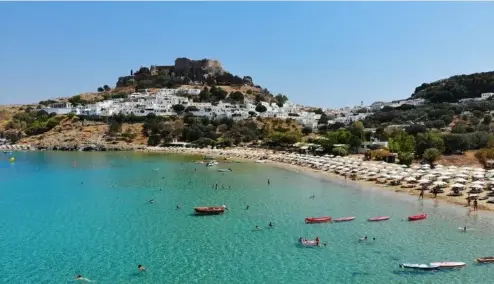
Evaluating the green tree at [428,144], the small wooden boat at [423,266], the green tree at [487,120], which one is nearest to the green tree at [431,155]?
the green tree at [428,144]

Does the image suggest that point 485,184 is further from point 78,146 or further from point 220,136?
point 78,146

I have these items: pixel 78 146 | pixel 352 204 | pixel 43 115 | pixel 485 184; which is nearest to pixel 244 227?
pixel 352 204

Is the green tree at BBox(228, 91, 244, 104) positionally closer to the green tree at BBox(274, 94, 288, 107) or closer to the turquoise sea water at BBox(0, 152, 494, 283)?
the green tree at BBox(274, 94, 288, 107)

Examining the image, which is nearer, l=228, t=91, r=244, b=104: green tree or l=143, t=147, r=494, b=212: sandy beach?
l=143, t=147, r=494, b=212: sandy beach

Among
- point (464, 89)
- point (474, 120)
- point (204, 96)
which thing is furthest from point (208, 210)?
point (464, 89)

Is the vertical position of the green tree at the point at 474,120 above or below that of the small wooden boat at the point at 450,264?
above

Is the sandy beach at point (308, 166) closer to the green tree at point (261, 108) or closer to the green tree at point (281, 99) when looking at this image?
the green tree at point (261, 108)

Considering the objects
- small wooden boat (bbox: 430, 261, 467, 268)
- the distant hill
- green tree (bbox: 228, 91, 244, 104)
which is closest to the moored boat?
small wooden boat (bbox: 430, 261, 467, 268)
